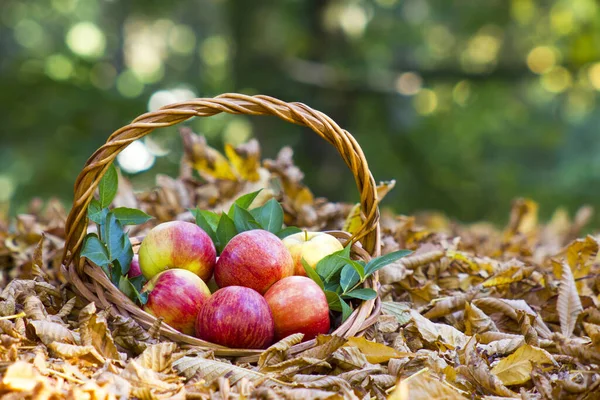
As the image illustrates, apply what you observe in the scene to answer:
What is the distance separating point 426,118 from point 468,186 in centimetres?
85

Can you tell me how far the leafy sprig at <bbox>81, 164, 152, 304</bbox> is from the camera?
1432 mm

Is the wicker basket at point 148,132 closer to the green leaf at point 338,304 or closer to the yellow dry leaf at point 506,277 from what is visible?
the green leaf at point 338,304

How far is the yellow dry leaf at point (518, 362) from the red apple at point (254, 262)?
53 cm

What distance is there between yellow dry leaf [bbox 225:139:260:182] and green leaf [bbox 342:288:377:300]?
1015 mm

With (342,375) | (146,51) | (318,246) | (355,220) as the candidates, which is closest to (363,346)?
(342,375)

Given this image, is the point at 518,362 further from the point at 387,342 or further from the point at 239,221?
the point at 239,221

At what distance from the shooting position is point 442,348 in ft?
4.65

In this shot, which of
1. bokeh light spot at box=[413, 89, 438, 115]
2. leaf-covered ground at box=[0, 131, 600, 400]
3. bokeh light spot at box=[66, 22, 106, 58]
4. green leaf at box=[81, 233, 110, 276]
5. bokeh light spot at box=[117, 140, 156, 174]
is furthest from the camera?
bokeh light spot at box=[66, 22, 106, 58]

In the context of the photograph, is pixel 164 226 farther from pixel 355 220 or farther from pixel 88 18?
pixel 88 18

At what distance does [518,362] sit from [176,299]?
0.76 metres

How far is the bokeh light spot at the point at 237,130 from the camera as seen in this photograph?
5597 mm

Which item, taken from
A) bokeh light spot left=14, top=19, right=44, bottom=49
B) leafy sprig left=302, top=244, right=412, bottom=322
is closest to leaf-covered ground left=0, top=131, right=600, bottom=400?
leafy sprig left=302, top=244, right=412, bottom=322

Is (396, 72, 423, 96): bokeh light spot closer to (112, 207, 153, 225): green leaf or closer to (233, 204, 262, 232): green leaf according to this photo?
(233, 204, 262, 232): green leaf

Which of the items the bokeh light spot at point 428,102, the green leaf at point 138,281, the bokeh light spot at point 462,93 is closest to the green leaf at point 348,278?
the green leaf at point 138,281
